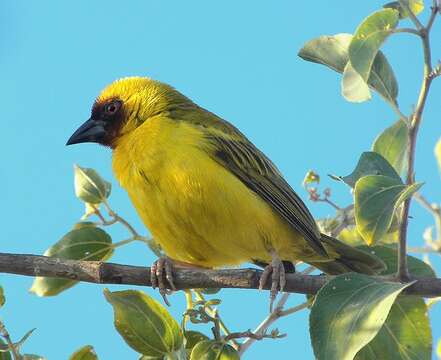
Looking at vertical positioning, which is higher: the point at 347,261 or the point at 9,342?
the point at 9,342

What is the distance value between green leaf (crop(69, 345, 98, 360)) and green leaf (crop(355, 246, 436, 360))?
1.11 metres

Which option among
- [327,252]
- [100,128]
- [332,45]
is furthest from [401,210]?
[100,128]

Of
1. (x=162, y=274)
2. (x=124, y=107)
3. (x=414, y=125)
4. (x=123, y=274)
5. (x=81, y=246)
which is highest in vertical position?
(x=124, y=107)

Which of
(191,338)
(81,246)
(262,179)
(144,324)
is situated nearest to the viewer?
(144,324)

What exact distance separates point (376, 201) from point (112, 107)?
238 centimetres

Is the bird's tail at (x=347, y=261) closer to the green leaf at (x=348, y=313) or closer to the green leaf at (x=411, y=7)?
the green leaf at (x=348, y=313)

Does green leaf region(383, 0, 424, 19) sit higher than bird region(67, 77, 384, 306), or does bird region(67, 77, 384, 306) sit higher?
green leaf region(383, 0, 424, 19)

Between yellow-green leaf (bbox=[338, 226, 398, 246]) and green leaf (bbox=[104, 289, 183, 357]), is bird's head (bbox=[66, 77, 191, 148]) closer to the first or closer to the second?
yellow-green leaf (bbox=[338, 226, 398, 246])

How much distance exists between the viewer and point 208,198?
372 centimetres

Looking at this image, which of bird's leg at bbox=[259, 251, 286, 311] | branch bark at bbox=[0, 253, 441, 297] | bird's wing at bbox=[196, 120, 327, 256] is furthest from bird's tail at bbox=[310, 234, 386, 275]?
branch bark at bbox=[0, 253, 441, 297]

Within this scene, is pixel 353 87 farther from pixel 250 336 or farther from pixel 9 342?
pixel 9 342

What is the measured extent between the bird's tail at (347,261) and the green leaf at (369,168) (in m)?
0.79

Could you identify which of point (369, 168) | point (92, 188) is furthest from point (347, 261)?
point (92, 188)

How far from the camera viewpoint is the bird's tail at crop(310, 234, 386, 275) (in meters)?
3.96
